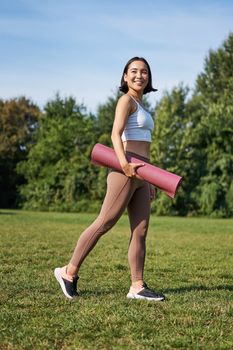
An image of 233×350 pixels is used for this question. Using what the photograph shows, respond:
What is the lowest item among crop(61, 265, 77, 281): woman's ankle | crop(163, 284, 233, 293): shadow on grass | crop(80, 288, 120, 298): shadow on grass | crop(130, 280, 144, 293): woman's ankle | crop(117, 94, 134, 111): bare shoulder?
crop(163, 284, 233, 293): shadow on grass

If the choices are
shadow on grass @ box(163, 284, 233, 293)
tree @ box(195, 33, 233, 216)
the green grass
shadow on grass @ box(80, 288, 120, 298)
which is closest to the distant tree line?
tree @ box(195, 33, 233, 216)

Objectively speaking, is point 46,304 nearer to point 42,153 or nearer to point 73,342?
point 73,342

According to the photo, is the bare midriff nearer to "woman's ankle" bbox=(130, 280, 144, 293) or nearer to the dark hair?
the dark hair

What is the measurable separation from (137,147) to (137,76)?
0.69 metres

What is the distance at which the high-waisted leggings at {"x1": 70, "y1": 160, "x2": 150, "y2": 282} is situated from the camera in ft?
17.1

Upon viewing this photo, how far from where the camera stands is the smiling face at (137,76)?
5.41 meters

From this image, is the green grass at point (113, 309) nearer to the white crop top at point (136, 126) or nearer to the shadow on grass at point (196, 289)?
the shadow on grass at point (196, 289)

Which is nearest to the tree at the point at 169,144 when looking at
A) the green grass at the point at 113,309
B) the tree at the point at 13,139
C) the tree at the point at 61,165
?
the tree at the point at 61,165

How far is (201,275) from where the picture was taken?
302 inches

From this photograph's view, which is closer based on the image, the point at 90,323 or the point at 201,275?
the point at 90,323

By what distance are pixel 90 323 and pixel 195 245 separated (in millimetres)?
8776

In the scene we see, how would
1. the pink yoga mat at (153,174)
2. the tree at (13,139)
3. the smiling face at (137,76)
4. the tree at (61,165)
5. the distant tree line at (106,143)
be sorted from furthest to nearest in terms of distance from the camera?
the tree at (13,139) < the tree at (61,165) < the distant tree line at (106,143) < the smiling face at (137,76) < the pink yoga mat at (153,174)

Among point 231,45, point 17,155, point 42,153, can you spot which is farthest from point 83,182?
point 231,45

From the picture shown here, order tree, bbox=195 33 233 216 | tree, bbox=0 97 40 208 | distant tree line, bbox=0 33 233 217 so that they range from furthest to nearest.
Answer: tree, bbox=0 97 40 208 → distant tree line, bbox=0 33 233 217 → tree, bbox=195 33 233 216
